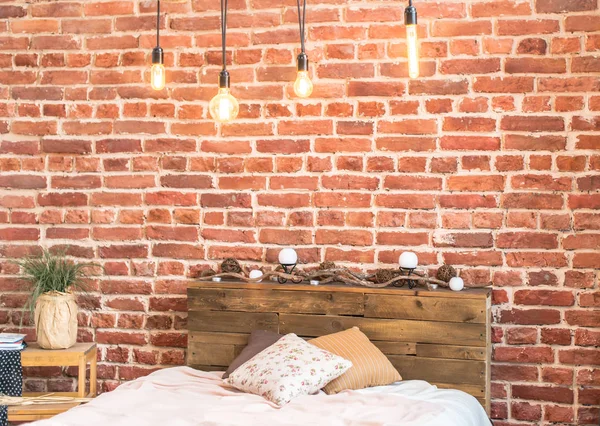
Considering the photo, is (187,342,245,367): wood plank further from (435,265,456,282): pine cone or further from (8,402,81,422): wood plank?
(435,265,456,282): pine cone

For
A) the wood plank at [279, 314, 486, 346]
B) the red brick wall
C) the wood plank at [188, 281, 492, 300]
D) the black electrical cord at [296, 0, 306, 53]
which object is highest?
the black electrical cord at [296, 0, 306, 53]

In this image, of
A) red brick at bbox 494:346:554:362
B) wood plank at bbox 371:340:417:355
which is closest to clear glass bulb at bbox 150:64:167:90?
wood plank at bbox 371:340:417:355

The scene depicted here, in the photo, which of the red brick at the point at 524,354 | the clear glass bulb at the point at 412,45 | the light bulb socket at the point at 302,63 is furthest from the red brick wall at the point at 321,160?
the clear glass bulb at the point at 412,45

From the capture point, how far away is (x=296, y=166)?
343 cm

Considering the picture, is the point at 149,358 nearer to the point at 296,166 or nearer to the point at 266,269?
the point at 266,269

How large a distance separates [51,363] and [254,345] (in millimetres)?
928

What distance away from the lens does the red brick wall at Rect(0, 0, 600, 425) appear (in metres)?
3.17

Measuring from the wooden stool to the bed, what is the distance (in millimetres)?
425

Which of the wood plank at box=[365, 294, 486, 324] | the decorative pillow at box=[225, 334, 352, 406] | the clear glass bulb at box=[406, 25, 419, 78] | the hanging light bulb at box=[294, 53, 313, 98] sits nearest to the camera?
the clear glass bulb at box=[406, 25, 419, 78]

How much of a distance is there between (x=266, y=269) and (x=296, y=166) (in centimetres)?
50

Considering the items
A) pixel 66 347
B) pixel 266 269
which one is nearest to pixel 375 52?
pixel 266 269

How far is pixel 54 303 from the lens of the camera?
3311 mm

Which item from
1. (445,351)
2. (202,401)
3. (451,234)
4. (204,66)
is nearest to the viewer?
(202,401)

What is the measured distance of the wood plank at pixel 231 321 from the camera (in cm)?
326
